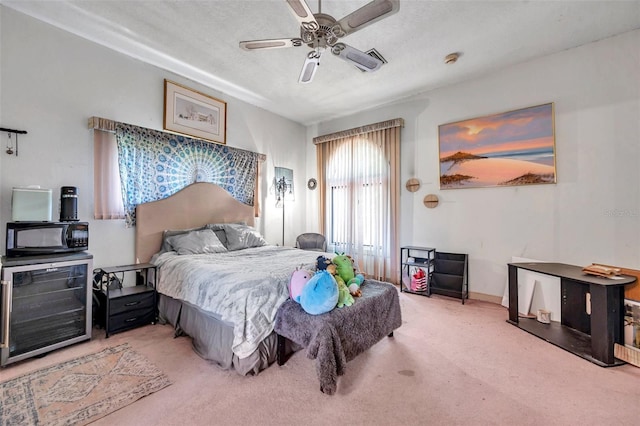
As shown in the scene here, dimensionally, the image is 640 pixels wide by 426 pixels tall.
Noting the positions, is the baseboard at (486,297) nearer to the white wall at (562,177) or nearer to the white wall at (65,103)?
the white wall at (562,177)

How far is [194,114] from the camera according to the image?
12.2 ft

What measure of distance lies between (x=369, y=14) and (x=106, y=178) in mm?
3084

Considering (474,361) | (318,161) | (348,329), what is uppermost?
(318,161)

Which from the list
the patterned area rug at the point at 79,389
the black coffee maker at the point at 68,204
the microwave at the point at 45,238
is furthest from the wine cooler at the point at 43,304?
the black coffee maker at the point at 68,204

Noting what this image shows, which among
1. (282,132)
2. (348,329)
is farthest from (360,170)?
(348,329)

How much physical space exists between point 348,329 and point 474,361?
3.71ft

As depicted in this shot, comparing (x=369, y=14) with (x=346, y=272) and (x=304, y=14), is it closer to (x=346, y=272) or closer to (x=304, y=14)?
(x=304, y=14)

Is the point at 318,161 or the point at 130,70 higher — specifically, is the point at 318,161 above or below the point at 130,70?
below

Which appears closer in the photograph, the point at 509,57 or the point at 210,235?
the point at 509,57

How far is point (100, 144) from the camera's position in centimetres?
288

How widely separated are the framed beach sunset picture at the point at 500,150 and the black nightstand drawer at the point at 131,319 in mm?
4095

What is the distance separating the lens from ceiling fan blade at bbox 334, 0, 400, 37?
1602mm

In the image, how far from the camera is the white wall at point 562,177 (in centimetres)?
273

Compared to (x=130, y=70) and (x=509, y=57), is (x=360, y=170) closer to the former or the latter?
(x=509, y=57)
